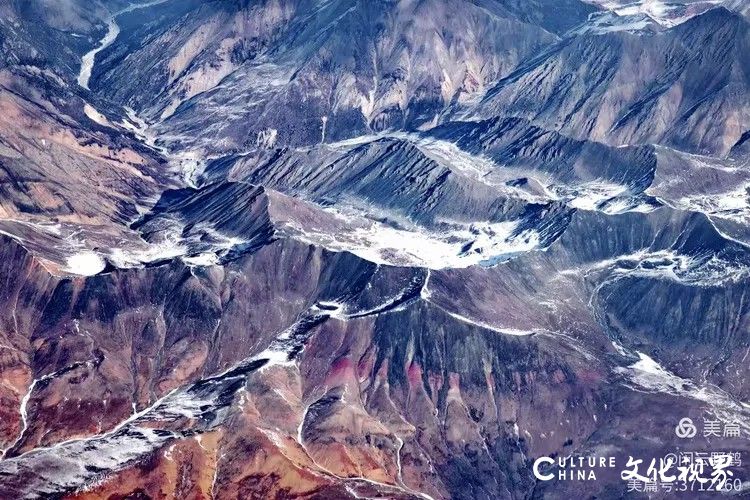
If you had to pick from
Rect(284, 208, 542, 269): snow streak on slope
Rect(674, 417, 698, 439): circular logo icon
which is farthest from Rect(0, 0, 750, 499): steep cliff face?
Rect(674, 417, 698, 439): circular logo icon

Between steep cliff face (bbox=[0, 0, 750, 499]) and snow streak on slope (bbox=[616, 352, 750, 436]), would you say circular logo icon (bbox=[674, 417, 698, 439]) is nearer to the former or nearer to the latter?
steep cliff face (bbox=[0, 0, 750, 499])

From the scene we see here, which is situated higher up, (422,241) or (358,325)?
(358,325)

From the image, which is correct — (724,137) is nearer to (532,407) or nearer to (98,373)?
(532,407)

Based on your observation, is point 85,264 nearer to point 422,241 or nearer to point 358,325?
point 358,325

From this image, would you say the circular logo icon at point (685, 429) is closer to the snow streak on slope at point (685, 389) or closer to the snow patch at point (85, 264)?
the snow streak on slope at point (685, 389)

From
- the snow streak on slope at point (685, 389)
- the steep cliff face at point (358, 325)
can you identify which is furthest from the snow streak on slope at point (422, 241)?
the snow streak on slope at point (685, 389)

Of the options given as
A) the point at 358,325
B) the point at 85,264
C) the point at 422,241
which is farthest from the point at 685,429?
the point at 85,264

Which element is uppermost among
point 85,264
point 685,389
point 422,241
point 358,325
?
point 85,264

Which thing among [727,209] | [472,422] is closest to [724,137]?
[727,209]
